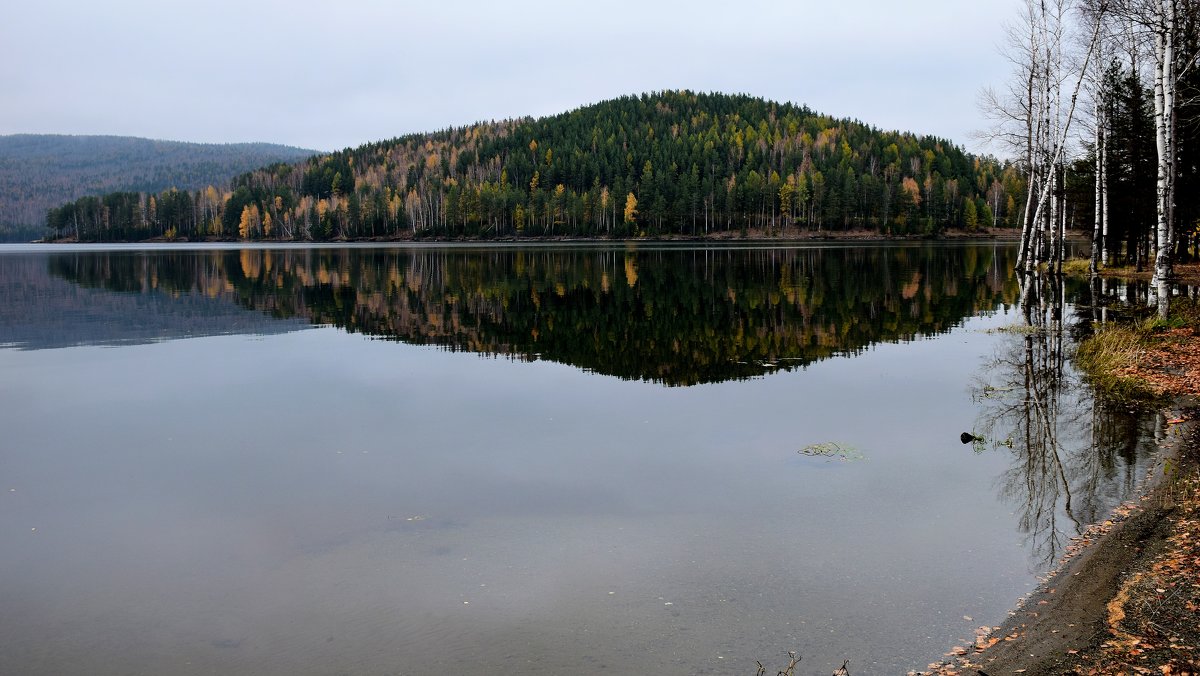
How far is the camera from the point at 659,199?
152500 mm

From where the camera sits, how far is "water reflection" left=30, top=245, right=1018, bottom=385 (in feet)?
74.5

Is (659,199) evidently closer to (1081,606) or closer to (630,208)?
(630,208)

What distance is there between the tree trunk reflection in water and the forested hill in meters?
134

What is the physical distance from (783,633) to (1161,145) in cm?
1997

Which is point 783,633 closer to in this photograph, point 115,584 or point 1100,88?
point 115,584

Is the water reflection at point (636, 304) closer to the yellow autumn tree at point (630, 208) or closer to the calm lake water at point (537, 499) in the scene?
the calm lake water at point (537, 499)

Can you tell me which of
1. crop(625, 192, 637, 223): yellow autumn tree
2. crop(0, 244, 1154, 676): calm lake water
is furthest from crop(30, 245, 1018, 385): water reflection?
crop(625, 192, 637, 223): yellow autumn tree

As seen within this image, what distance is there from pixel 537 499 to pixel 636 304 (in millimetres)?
23516

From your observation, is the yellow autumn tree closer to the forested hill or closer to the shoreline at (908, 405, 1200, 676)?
the forested hill

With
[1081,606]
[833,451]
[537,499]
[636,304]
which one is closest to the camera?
[1081,606]

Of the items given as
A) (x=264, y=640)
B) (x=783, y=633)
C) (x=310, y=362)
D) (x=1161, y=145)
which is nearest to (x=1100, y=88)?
(x=1161, y=145)

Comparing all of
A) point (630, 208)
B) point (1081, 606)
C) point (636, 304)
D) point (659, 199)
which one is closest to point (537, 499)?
point (1081, 606)

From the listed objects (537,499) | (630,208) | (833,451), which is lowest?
(537,499)

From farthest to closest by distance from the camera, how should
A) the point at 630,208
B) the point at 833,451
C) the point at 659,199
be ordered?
the point at 630,208 → the point at 659,199 → the point at 833,451
